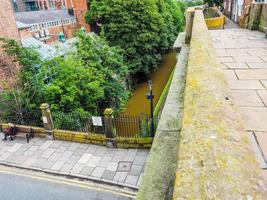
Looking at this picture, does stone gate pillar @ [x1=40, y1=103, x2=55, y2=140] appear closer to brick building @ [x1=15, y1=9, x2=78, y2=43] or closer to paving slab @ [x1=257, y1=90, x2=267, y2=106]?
paving slab @ [x1=257, y1=90, x2=267, y2=106]

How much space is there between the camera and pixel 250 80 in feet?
13.0

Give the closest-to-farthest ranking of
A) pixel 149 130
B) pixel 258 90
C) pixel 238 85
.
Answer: pixel 258 90
pixel 238 85
pixel 149 130

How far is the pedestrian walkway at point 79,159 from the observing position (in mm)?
8352

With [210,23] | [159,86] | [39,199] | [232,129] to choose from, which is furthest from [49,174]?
[159,86]

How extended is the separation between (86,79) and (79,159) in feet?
14.8

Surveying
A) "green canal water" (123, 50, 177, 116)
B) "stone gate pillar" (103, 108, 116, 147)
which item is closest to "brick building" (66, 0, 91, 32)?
"green canal water" (123, 50, 177, 116)

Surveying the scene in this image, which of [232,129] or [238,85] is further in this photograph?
[238,85]

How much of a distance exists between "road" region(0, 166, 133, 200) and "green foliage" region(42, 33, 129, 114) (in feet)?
12.1

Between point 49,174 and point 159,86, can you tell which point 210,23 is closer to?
point 159,86

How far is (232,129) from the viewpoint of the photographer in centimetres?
121

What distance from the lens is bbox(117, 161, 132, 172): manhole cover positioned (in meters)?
8.57

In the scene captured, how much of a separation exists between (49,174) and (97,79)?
5.68 metres

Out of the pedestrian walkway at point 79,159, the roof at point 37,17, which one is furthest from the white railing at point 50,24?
the pedestrian walkway at point 79,159

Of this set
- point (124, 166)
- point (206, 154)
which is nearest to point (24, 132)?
point (124, 166)
